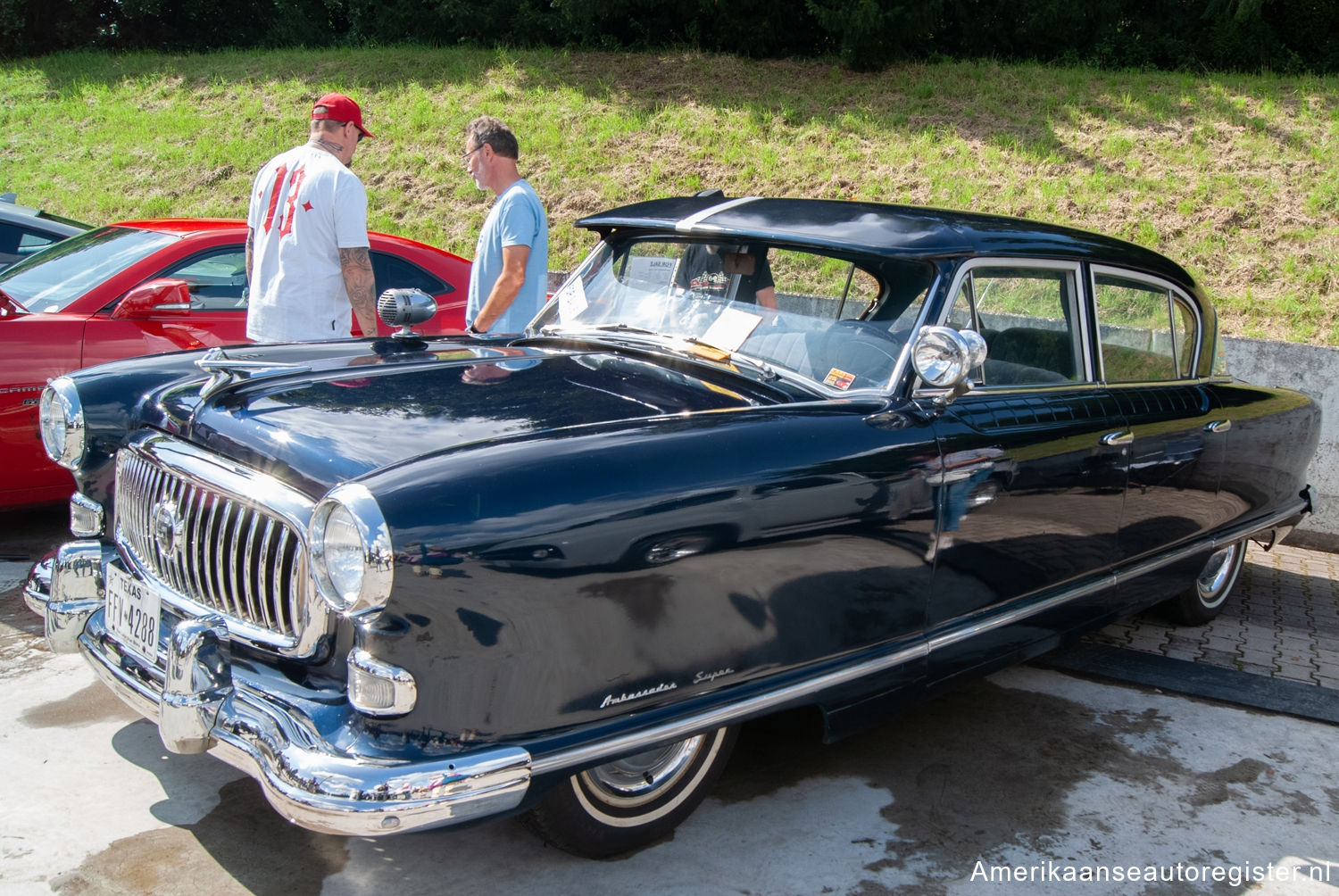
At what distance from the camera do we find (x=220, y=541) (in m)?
2.68

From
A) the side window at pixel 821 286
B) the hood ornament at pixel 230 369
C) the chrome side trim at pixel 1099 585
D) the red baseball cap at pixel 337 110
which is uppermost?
the red baseball cap at pixel 337 110

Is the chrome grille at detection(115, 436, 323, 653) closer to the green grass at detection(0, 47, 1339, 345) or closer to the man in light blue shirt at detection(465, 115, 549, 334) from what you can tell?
the man in light blue shirt at detection(465, 115, 549, 334)

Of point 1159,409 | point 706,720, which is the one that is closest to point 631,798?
point 706,720

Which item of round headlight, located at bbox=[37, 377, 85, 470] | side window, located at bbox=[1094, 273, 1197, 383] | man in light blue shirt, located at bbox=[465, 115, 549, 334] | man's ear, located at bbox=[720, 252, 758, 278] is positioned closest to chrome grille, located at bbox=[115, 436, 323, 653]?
round headlight, located at bbox=[37, 377, 85, 470]

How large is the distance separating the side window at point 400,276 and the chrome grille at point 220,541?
3.30 metres

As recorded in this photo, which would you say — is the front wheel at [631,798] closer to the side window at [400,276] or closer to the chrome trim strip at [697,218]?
the chrome trim strip at [697,218]

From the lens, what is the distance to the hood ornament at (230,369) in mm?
3131

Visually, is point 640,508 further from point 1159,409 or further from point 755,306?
point 1159,409

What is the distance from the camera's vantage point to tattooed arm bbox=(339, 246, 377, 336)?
4.67 meters

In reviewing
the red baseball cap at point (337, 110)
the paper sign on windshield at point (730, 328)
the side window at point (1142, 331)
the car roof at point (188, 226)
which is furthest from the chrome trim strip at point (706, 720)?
the car roof at point (188, 226)

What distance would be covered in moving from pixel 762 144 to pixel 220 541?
39.4 ft

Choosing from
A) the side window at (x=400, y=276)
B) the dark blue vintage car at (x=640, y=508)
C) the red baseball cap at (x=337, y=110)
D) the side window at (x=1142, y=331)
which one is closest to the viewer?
the dark blue vintage car at (x=640, y=508)

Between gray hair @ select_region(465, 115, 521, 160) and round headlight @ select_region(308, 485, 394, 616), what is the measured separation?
121 inches

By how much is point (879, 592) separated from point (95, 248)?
4.92 m
